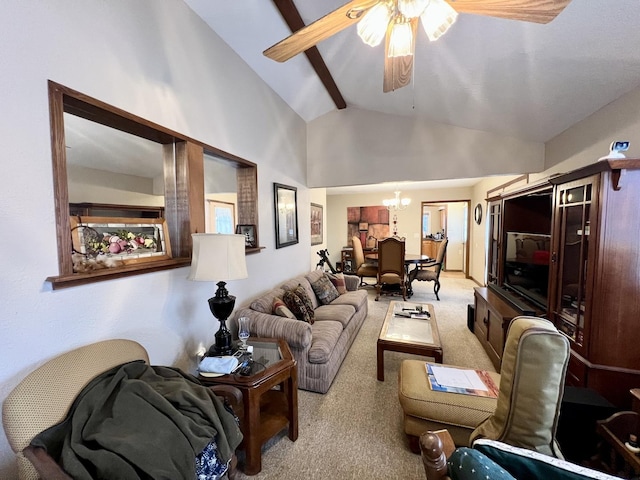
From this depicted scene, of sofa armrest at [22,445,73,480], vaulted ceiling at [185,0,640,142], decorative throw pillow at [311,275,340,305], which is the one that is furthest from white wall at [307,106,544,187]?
sofa armrest at [22,445,73,480]

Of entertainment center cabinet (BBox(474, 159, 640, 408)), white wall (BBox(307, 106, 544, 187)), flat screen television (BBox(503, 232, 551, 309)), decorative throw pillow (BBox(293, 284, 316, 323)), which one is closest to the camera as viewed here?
entertainment center cabinet (BBox(474, 159, 640, 408))

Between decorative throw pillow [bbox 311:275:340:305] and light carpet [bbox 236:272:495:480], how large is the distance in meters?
0.74

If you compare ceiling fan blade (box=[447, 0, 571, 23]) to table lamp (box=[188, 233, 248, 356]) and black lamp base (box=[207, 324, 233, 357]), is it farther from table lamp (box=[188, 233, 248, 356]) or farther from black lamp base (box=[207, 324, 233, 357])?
black lamp base (box=[207, 324, 233, 357])

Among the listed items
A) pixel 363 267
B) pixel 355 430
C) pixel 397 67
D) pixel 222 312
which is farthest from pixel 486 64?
pixel 363 267

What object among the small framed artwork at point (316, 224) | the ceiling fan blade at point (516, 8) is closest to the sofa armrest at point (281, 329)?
the ceiling fan blade at point (516, 8)

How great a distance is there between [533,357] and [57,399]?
181 cm

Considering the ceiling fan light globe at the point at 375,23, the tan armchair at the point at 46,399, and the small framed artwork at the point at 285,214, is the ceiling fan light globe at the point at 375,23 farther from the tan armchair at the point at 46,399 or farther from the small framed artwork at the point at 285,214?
the small framed artwork at the point at 285,214

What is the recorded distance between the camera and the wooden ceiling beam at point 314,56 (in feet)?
7.22

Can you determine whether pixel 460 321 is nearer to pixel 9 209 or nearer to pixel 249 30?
pixel 249 30

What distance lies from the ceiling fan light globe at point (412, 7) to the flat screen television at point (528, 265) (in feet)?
7.38

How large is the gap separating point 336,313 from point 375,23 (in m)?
2.66

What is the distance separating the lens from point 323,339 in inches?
97.8

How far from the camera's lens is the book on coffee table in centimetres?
175

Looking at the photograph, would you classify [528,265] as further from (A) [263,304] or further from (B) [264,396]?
(B) [264,396]
